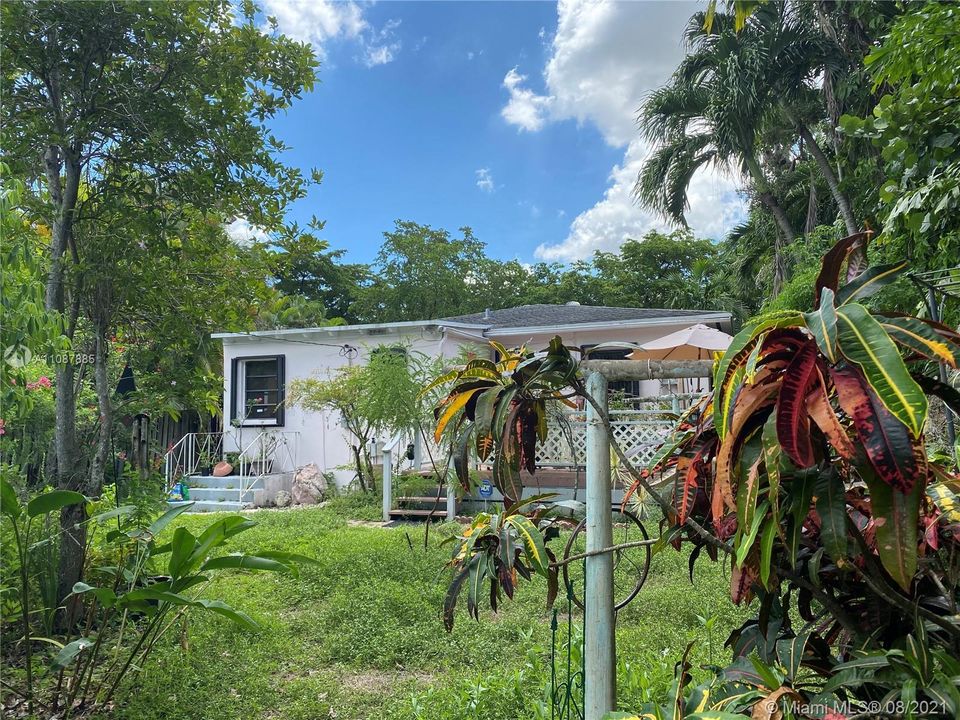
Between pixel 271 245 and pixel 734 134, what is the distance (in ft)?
33.6

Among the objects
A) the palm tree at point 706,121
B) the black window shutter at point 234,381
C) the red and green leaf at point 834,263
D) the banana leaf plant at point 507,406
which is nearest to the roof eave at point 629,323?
the palm tree at point 706,121

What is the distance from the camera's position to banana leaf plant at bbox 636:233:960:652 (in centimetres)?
93

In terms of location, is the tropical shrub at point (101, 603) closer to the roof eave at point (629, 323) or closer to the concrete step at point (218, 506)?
the concrete step at point (218, 506)

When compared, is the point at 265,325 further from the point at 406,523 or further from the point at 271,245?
the point at 271,245

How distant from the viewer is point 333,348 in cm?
1252

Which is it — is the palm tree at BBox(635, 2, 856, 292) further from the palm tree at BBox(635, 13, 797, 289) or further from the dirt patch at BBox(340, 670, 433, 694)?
the dirt patch at BBox(340, 670, 433, 694)

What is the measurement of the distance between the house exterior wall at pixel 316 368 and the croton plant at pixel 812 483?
1035 cm

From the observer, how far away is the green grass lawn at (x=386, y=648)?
3027 millimetres

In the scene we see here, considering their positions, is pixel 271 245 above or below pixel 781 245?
below

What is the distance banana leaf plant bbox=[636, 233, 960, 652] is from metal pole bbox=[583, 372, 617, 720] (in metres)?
0.24

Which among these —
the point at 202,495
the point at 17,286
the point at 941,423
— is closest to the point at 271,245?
Result: the point at 17,286

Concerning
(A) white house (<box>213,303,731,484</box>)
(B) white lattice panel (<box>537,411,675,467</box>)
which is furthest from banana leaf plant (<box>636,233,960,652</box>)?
(A) white house (<box>213,303,731,484</box>)

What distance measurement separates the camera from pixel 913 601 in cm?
122

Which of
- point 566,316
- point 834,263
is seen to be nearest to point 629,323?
point 566,316
